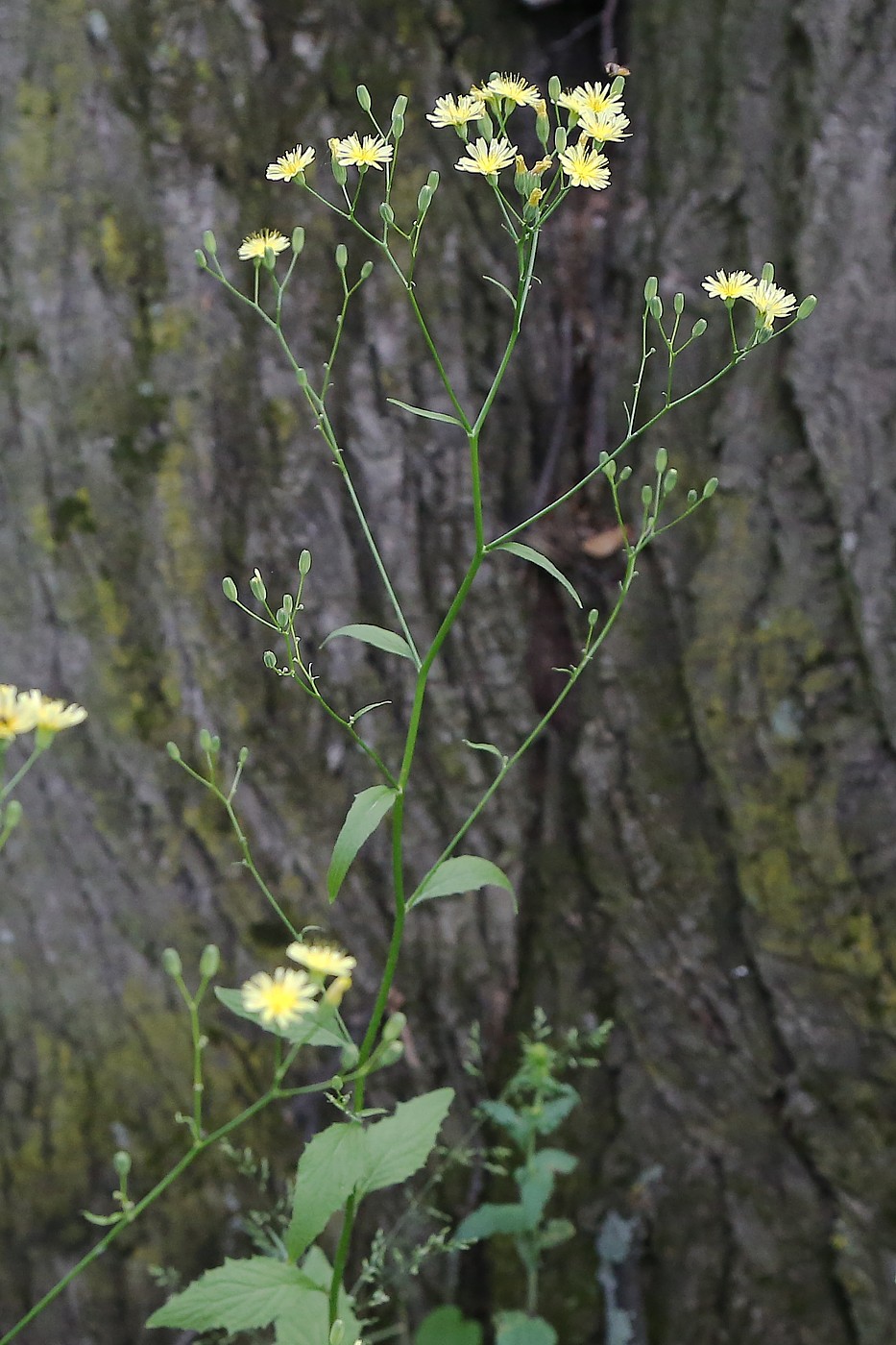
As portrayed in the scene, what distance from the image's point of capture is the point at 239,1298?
93 centimetres

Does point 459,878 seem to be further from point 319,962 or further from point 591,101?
point 591,101

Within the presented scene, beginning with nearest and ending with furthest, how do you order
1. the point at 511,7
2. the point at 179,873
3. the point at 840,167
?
1. the point at 840,167
2. the point at 179,873
3. the point at 511,7

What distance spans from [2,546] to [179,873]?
0.53m

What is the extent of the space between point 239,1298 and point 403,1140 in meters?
0.19

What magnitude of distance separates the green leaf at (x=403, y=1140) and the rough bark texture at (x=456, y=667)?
1.82 ft

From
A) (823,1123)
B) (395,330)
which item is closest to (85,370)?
(395,330)

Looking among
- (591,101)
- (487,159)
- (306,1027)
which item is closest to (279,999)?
(306,1027)

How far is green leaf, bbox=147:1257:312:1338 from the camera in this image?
3.00ft

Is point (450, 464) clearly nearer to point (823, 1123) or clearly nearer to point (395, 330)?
point (395, 330)

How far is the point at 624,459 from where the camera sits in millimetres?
1625

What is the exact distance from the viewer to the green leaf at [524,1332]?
1.35m

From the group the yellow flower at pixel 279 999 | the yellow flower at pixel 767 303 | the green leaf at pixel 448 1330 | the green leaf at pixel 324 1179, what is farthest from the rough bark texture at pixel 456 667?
the yellow flower at pixel 279 999

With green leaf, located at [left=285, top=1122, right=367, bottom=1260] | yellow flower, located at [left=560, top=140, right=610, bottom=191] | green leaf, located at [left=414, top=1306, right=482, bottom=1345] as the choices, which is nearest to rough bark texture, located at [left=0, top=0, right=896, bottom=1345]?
green leaf, located at [left=414, top=1306, right=482, bottom=1345]

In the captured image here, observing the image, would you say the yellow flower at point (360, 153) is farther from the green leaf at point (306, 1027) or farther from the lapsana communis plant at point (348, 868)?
the green leaf at point (306, 1027)
